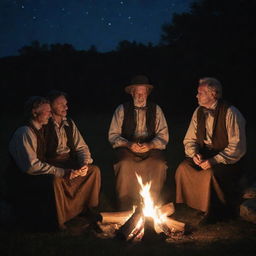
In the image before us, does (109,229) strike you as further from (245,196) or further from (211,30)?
(211,30)

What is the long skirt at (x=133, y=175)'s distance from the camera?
19.3 feet

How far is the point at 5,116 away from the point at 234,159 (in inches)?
705

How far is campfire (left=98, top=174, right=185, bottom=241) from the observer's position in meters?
4.65

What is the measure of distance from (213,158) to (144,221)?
1.55 m

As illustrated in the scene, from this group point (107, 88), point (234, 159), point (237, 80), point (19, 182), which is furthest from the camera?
point (107, 88)

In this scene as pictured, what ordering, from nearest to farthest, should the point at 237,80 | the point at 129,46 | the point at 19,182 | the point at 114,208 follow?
the point at 19,182 < the point at 114,208 < the point at 237,80 < the point at 129,46

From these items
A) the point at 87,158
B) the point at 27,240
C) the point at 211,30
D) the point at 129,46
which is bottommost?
the point at 27,240

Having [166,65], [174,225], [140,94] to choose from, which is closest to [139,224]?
[174,225]

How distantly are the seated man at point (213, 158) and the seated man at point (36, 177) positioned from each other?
5.83 ft

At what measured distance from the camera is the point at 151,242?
4590mm

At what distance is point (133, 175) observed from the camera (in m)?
5.94

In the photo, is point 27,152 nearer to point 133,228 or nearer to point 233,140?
point 133,228

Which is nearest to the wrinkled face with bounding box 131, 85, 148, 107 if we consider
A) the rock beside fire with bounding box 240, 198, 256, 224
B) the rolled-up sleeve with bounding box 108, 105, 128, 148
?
the rolled-up sleeve with bounding box 108, 105, 128, 148

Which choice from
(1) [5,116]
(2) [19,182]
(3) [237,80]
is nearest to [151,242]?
(2) [19,182]
